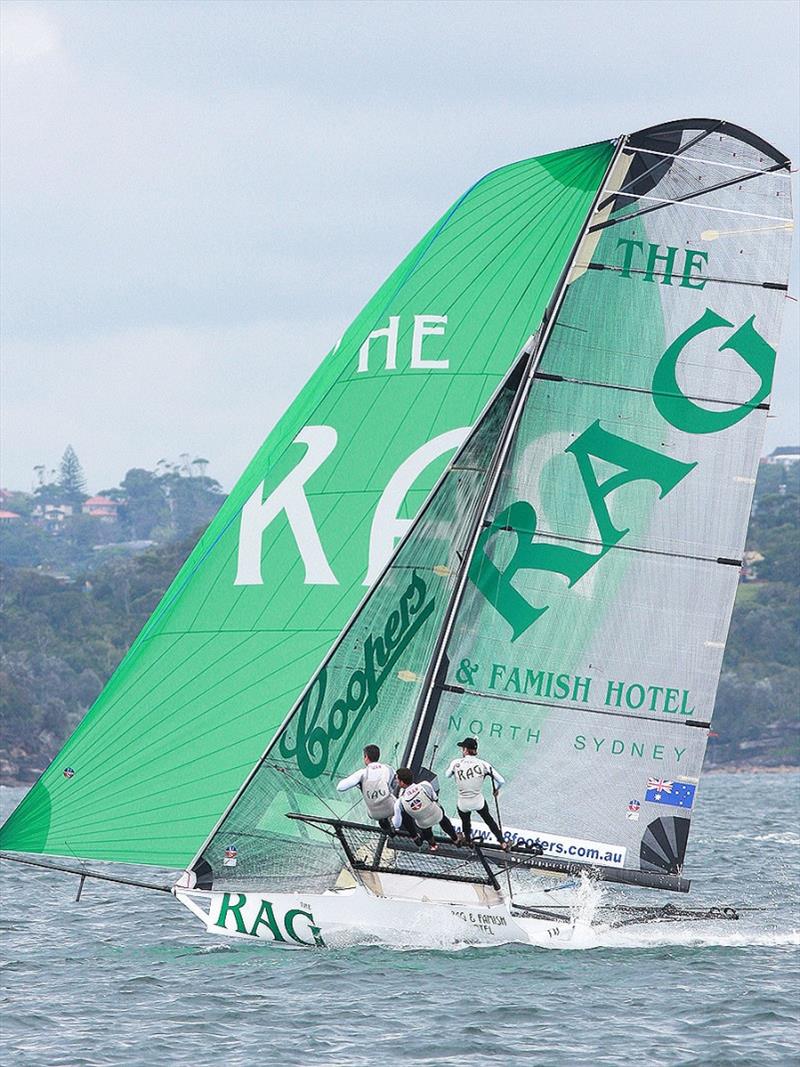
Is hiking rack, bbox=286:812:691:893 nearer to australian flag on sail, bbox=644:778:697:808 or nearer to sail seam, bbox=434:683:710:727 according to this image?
australian flag on sail, bbox=644:778:697:808

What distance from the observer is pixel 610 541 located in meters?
14.1

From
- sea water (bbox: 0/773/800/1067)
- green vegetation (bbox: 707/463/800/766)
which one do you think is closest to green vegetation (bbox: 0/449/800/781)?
green vegetation (bbox: 707/463/800/766)

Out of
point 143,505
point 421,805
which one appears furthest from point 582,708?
point 143,505

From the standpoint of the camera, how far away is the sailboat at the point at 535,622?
13898mm

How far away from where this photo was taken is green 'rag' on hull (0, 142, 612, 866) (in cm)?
1395

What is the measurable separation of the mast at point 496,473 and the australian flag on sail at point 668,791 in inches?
64.0

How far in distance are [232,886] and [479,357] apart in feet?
13.6

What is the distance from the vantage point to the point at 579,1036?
11.6 meters

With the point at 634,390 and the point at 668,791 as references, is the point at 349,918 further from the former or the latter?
the point at 634,390

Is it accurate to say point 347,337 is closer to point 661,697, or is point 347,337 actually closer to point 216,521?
point 216,521

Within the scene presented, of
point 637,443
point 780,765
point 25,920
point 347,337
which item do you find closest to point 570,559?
point 637,443

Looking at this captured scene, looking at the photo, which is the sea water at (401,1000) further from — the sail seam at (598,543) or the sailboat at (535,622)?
the sail seam at (598,543)

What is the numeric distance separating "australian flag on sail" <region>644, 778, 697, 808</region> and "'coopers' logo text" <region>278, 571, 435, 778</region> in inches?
78.5

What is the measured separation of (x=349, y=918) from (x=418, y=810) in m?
0.89
